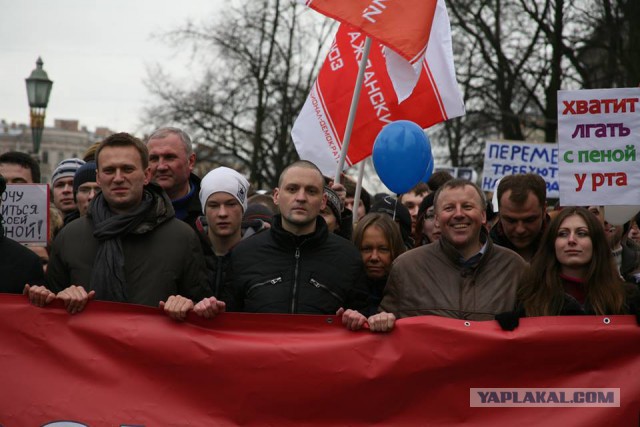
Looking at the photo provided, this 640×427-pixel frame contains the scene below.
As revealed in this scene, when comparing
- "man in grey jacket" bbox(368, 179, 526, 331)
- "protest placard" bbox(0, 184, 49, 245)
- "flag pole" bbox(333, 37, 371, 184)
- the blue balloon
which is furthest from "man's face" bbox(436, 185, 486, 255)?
"protest placard" bbox(0, 184, 49, 245)

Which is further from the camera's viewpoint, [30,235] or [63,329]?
[30,235]

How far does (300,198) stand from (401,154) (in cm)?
237

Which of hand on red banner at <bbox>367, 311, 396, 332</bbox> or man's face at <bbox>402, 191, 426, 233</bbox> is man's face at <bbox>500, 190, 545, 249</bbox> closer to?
hand on red banner at <bbox>367, 311, 396, 332</bbox>

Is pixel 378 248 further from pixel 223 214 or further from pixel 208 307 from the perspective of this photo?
pixel 208 307

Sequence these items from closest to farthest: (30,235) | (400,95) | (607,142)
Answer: (607,142) → (30,235) → (400,95)

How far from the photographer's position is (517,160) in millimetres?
12484

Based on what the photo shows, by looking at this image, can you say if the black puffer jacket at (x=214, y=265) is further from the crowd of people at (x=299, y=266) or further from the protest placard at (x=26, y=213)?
the protest placard at (x=26, y=213)

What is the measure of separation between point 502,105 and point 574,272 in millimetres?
24028

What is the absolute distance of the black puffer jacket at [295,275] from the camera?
4.91 metres

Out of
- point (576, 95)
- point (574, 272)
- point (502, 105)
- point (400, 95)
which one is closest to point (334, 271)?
point (574, 272)

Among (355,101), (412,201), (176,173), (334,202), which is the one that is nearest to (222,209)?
(176,173)

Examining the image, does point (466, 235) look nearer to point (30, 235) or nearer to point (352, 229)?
point (352, 229)

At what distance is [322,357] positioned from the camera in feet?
15.5

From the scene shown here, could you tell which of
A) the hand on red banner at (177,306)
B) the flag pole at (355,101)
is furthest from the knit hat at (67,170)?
the hand on red banner at (177,306)
